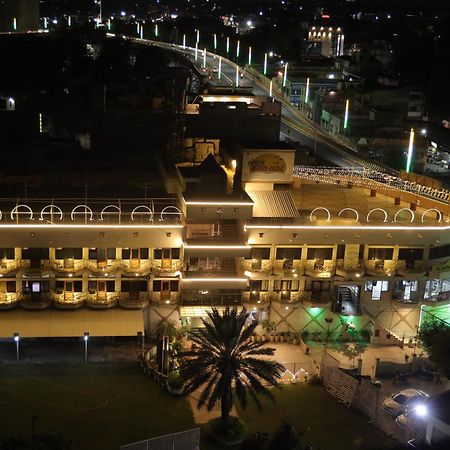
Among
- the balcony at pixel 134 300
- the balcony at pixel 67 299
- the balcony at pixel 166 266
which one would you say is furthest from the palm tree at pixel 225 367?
the balcony at pixel 67 299

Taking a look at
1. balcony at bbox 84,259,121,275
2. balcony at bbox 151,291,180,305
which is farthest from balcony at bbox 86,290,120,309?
balcony at bbox 151,291,180,305

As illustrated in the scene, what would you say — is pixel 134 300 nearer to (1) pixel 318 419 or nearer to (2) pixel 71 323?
(2) pixel 71 323

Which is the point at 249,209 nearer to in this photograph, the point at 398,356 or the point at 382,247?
the point at 382,247

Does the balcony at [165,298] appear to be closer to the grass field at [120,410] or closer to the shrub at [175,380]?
the grass field at [120,410]

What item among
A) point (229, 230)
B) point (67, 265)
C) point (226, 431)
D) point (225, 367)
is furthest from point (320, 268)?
point (67, 265)

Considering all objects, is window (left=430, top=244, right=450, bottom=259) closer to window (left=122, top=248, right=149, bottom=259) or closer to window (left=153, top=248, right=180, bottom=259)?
window (left=153, top=248, right=180, bottom=259)
